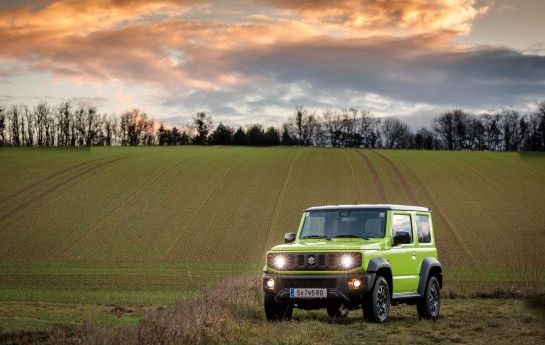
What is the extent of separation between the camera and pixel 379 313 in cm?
1485

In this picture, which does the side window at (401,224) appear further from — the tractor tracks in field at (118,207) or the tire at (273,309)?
the tractor tracks in field at (118,207)

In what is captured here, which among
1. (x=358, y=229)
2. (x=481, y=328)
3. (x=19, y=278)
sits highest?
(x=358, y=229)

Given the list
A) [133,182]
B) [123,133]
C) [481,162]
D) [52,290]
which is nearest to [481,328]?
[52,290]

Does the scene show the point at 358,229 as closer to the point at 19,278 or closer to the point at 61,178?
the point at 19,278

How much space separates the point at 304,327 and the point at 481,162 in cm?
6172

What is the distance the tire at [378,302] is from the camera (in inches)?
567

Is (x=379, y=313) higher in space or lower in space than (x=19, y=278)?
higher

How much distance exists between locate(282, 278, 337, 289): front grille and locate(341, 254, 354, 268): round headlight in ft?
1.19

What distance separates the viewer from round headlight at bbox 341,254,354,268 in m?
14.3

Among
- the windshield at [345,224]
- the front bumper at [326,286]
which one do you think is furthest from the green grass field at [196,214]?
the windshield at [345,224]

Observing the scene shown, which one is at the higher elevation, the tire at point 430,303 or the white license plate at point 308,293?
the white license plate at point 308,293

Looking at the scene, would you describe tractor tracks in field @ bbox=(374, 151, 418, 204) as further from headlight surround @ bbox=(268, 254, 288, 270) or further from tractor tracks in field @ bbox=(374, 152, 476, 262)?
headlight surround @ bbox=(268, 254, 288, 270)

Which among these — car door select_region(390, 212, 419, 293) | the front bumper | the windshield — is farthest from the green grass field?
car door select_region(390, 212, 419, 293)

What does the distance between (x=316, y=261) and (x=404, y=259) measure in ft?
8.14
